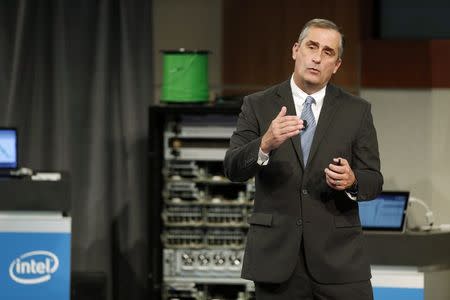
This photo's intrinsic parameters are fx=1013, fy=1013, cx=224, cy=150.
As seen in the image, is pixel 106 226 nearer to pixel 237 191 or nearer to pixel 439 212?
pixel 237 191

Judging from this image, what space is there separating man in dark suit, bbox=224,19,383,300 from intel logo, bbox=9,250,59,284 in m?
2.12

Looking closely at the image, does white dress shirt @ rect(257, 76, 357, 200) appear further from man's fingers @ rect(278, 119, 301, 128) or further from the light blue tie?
man's fingers @ rect(278, 119, 301, 128)

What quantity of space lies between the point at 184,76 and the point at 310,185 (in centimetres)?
275

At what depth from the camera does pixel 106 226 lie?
249 inches

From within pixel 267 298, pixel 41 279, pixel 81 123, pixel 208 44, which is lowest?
pixel 41 279

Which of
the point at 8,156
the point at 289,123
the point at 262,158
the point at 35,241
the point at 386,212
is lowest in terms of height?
the point at 35,241

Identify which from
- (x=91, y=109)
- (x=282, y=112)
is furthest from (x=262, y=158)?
(x=91, y=109)

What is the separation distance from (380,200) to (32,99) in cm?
232

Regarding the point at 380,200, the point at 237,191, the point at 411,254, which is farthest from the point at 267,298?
the point at 237,191

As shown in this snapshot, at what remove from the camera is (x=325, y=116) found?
10.2 feet

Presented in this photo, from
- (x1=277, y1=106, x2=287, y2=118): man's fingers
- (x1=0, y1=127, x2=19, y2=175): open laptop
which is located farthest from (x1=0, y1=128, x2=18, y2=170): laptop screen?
(x1=277, y1=106, x2=287, y2=118): man's fingers

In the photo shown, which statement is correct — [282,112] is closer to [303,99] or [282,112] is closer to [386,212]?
[303,99]

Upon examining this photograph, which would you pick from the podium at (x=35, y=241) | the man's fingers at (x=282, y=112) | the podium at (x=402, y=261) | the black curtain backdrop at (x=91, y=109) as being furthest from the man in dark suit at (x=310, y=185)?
the black curtain backdrop at (x=91, y=109)

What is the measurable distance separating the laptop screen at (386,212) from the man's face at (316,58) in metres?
2.23
